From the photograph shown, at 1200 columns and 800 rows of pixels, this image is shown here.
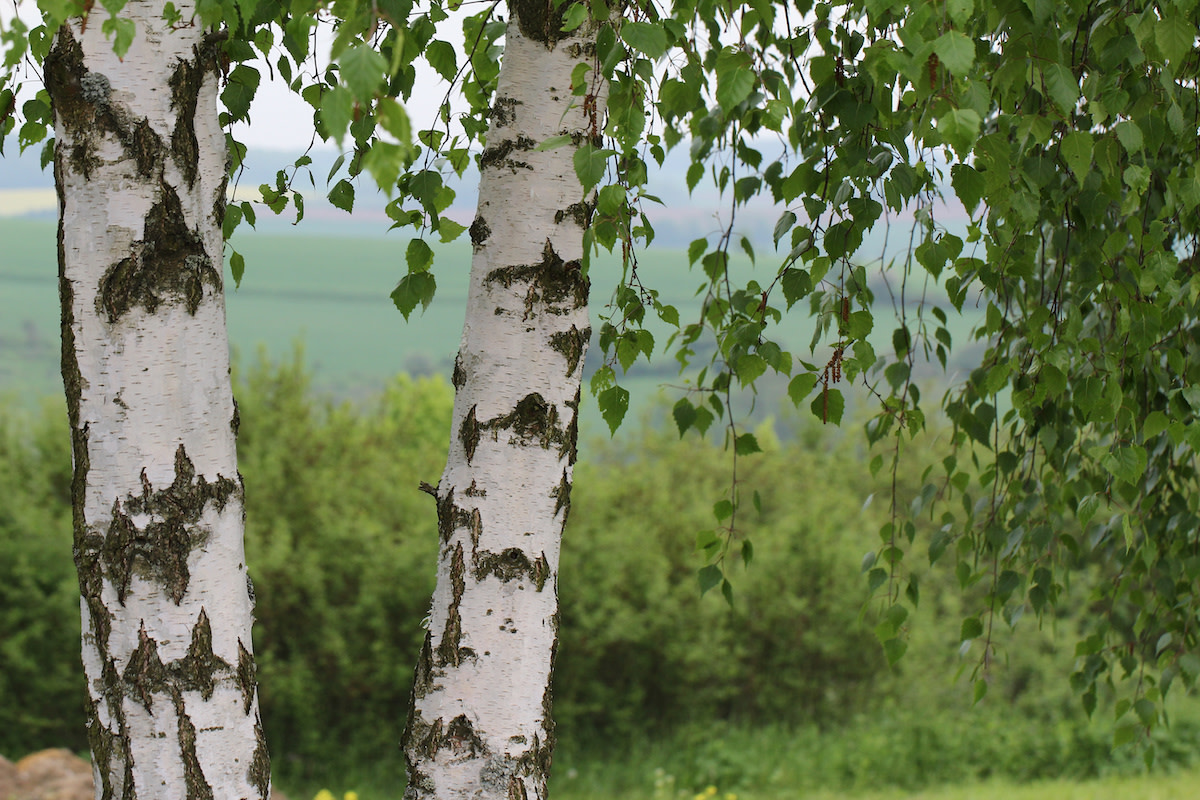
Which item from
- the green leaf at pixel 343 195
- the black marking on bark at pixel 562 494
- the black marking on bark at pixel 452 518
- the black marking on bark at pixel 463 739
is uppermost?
the green leaf at pixel 343 195

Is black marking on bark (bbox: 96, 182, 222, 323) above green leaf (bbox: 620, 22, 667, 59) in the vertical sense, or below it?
below

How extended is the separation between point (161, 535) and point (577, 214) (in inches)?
28.2

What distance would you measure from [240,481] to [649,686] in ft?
15.4

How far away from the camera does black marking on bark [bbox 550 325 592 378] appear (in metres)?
1.42

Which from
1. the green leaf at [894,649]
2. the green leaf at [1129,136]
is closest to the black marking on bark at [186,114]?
the green leaf at [1129,136]

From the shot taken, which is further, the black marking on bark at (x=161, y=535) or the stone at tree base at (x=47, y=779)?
the stone at tree base at (x=47, y=779)

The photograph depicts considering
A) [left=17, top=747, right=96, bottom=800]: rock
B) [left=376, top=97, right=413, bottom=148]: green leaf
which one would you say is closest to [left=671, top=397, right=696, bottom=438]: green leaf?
[left=376, top=97, right=413, bottom=148]: green leaf

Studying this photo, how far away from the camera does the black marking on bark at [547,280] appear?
1.41 metres

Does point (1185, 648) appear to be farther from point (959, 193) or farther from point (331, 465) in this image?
point (331, 465)

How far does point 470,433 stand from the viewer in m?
1.42

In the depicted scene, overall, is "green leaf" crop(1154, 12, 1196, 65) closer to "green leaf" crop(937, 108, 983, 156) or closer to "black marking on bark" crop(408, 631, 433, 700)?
"green leaf" crop(937, 108, 983, 156)

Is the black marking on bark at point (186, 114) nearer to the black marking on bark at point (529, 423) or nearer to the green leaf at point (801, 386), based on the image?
the black marking on bark at point (529, 423)

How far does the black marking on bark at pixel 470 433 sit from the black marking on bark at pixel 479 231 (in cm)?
24

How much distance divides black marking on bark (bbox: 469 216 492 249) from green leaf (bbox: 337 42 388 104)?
72cm
